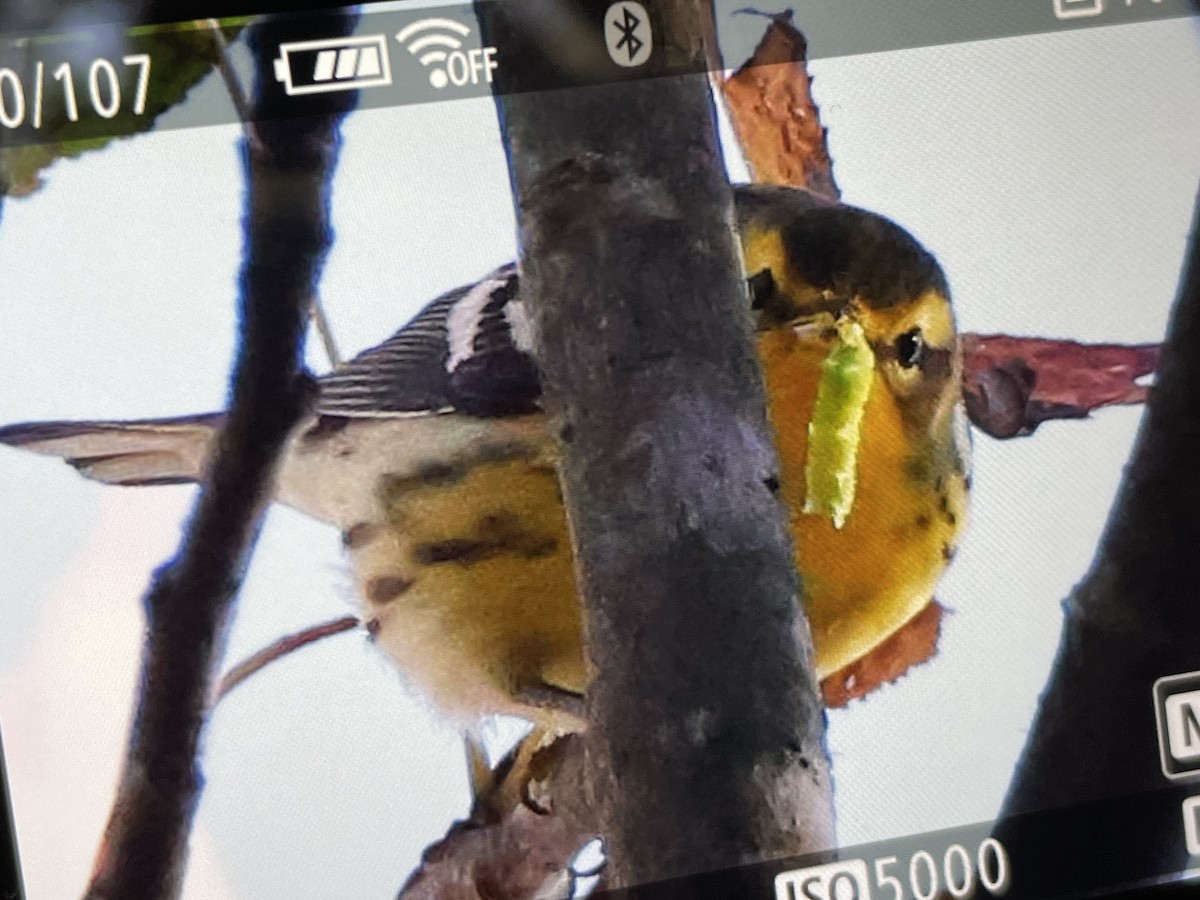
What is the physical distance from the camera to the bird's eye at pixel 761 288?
632mm

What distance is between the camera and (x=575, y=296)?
0.60 meters

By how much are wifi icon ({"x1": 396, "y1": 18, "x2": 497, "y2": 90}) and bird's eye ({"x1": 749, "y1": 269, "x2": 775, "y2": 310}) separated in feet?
0.49

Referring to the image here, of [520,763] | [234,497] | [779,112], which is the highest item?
[779,112]

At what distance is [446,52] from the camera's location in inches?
23.9

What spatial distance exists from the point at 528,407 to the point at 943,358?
0.20 m

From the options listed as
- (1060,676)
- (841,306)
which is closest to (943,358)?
(841,306)

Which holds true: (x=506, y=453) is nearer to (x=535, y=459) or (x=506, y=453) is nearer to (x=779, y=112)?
(x=535, y=459)

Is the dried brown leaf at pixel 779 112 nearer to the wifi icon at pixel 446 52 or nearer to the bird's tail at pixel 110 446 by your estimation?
the wifi icon at pixel 446 52

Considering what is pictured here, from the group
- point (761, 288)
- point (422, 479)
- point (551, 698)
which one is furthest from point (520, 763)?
point (761, 288)

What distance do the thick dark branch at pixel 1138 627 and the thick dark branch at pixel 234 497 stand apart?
38 centimetres

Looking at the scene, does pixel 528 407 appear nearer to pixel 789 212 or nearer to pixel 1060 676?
pixel 789 212

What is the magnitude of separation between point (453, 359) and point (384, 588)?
0.35 ft

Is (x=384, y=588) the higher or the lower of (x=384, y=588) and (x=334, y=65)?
the lower

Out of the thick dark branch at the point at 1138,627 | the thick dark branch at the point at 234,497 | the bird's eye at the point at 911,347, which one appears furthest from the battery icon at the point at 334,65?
the thick dark branch at the point at 1138,627
